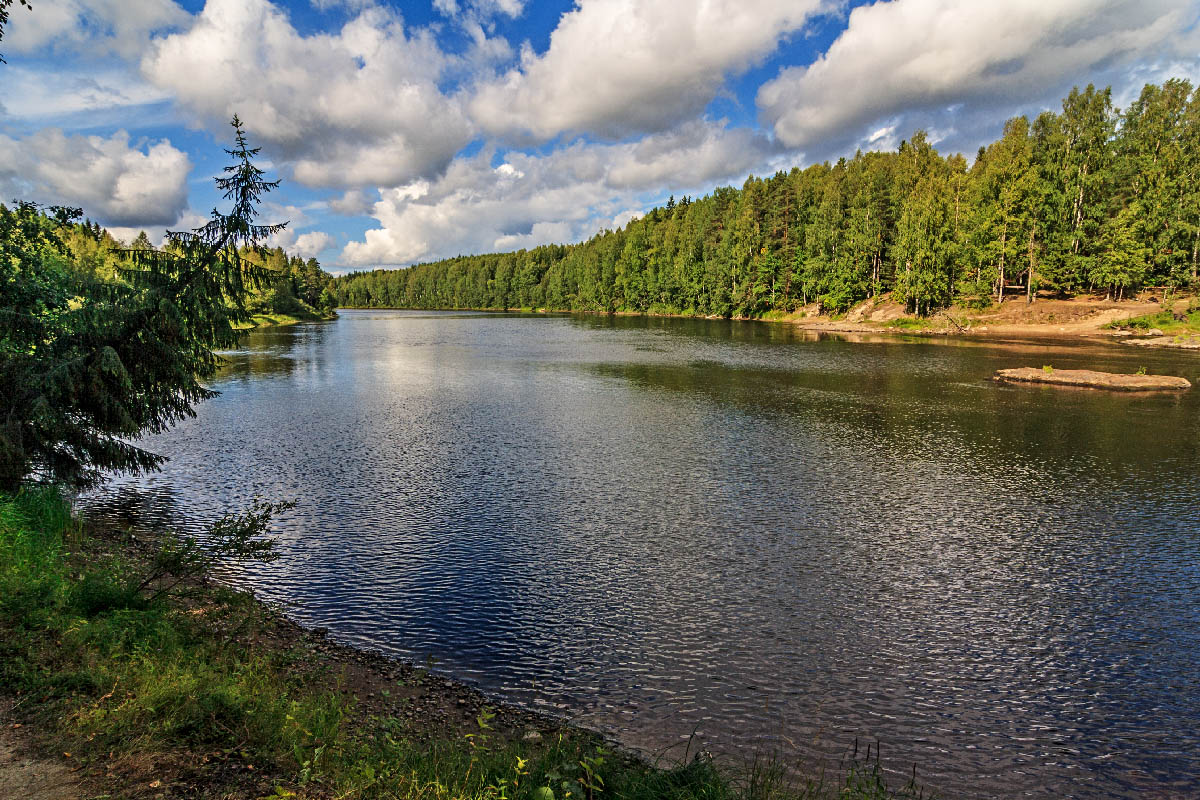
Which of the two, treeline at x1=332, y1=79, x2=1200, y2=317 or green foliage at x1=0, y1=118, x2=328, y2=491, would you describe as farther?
treeline at x1=332, y1=79, x2=1200, y2=317

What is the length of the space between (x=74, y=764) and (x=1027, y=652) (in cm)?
1588

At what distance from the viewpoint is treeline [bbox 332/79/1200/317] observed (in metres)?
81.2

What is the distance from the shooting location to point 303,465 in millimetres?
26547

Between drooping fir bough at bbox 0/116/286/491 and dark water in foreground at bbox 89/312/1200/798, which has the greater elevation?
drooping fir bough at bbox 0/116/286/491

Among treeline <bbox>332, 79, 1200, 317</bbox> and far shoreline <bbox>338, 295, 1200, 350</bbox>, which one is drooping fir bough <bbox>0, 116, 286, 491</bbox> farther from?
treeline <bbox>332, 79, 1200, 317</bbox>

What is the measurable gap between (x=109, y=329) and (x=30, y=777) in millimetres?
Result: 11127

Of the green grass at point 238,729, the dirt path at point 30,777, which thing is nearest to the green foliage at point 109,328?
the green grass at point 238,729

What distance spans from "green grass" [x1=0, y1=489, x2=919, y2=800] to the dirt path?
229 mm

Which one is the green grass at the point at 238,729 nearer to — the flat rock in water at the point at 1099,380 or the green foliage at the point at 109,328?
the green foliage at the point at 109,328

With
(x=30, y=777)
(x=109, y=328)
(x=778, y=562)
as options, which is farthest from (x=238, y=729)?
(x=778, y=562)

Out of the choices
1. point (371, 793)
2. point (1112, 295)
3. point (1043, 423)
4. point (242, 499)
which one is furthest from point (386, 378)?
point (1112, 295)

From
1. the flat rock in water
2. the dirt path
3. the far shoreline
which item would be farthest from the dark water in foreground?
the far shoreline

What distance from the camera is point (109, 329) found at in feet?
48.6

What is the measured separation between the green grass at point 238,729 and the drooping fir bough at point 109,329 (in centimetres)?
441
